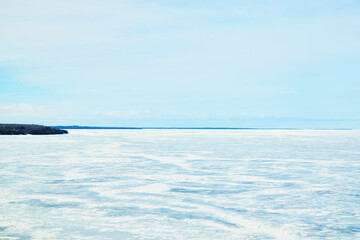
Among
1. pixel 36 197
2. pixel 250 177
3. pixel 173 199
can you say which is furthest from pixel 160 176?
pixel 36 197

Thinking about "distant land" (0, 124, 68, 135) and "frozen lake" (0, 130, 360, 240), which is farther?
"distant land" (0, 124, 68, 135)

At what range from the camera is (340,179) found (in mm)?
10414

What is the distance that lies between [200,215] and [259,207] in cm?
129

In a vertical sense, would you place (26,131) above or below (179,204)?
above

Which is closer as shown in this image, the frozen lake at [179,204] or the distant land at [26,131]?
the frozen lake at [179,204]

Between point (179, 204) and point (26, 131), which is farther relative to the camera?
point (26, 131)

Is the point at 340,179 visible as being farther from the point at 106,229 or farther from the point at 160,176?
the point at 106,229

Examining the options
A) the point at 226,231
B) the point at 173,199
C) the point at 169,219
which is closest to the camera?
the point at 226,231

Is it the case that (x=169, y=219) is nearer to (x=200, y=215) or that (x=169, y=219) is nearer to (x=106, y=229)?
(x=200, y=215)

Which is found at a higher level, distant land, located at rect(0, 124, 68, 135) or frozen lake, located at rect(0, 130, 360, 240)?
distant land, located at rect(0, 124, 68, 135)

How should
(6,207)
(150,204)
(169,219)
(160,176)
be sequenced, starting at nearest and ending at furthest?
1. (169,219)
2. (6,207)
3. (150,204)
4. (160,176)

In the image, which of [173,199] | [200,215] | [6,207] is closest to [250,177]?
[173,199]

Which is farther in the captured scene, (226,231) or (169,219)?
(169,219)

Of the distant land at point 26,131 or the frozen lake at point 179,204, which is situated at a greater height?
the distant land at point 26,131
